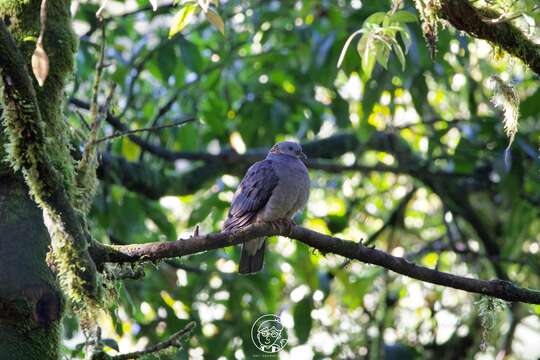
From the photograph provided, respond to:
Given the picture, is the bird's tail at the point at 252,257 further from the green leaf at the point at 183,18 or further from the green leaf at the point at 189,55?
the green leaf at the point at 183,18

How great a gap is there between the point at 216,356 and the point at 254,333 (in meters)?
0.39

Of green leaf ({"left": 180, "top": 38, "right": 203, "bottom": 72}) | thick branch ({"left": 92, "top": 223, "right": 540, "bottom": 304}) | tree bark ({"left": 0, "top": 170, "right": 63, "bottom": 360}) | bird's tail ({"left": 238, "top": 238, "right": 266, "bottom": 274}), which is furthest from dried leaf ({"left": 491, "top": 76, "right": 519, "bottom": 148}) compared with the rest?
green leaf ({"left": 180, "top": 38, "right": 203, "bottom": 72})

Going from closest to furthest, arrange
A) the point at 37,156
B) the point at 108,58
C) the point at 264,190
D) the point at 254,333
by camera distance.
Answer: the point at 37,156, the point at 264,190, the point at 254,333, the point at 108,58

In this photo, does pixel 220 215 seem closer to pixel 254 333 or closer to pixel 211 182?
pixel 211 182

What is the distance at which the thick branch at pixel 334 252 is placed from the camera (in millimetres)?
2814

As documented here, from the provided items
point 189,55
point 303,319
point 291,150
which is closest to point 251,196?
point 291,150

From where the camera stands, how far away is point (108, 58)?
6.40 m

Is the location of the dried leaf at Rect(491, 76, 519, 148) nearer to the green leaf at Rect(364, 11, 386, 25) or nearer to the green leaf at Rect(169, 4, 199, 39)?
the green leaf at Rect(364, 11, 386, 25)

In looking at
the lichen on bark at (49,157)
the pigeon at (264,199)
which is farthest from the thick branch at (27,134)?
the pigeon at (264,199)

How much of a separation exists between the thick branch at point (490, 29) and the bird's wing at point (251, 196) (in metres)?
2.22

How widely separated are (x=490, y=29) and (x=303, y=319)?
120 inches

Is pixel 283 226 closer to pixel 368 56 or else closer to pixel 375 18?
pixel 368 56

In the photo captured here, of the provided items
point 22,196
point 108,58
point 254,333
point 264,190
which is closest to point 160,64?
point 108,58

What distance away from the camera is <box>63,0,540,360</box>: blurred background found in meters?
5.58
